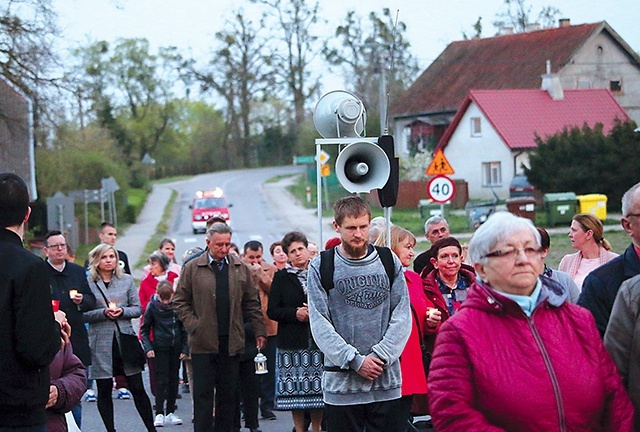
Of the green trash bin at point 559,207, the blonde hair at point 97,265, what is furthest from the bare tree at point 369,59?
the blonde hair at point 97,265

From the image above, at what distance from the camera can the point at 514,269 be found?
409 centimetres

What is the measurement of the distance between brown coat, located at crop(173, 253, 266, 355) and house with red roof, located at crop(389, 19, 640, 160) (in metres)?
52.6

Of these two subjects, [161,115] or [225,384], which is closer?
[225,384]

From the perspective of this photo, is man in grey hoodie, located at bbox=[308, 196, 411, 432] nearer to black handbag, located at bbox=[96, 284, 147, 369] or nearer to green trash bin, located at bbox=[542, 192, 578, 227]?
black handbag, located at bbox=[96, 284, 147, 369]

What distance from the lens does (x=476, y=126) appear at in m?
59.2

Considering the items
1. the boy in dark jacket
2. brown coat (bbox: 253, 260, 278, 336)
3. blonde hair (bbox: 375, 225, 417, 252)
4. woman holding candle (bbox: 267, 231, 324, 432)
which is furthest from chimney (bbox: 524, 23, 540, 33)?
blonde hair (bbox: 375, 225, 417, 252)

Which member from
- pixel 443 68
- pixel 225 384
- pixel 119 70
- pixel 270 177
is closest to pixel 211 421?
pixel 225 384

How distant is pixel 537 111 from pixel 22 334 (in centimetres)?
5464

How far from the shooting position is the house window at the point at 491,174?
57438mm

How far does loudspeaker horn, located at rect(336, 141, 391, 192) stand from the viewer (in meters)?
8.41

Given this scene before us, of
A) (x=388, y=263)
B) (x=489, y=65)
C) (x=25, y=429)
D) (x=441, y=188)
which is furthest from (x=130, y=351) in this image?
(x=489, y=65)

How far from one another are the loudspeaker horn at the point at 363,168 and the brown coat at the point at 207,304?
5.91 ft

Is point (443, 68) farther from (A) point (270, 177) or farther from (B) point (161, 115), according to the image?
(B) point (161, 115)

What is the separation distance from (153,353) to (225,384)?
2044 mm
